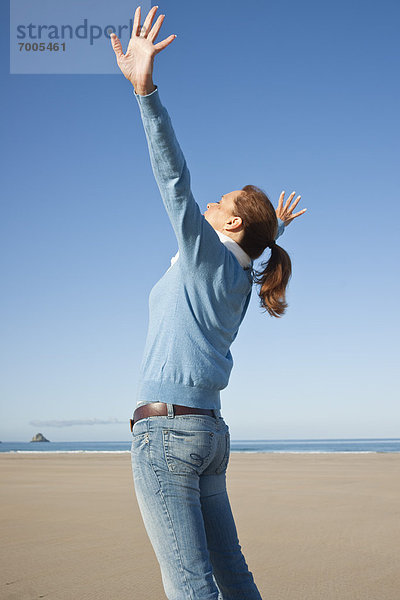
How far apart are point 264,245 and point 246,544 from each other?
359cm

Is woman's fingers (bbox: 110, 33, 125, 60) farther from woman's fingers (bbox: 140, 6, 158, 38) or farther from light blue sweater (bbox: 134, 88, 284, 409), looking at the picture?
light blue sweater (bbox: 134, 88, 284, 409)

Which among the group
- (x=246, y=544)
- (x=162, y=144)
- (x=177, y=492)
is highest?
(x=162, y=144)

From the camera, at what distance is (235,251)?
214 centimetres

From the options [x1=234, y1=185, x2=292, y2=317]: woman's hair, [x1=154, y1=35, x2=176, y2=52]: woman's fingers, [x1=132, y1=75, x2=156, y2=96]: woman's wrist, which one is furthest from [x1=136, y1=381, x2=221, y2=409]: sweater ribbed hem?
[x1=154, y1=35, x2=176, y2=52]: woman's fingers

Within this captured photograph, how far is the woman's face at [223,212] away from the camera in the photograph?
220cm

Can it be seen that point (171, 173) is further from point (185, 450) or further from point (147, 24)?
point (185, 450)

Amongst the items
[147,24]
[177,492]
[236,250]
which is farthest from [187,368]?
[147,24]

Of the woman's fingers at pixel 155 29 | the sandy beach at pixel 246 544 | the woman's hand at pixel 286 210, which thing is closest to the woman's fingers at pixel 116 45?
the woman's fingers at pixel 155 29

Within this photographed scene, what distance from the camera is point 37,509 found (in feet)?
23.2

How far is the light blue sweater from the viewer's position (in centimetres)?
182

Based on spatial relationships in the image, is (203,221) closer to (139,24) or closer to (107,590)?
(139,24)

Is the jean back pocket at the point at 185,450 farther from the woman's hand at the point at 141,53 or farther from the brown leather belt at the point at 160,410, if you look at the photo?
the woman's hand at the point at 141,53

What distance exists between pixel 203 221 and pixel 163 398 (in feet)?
1.91

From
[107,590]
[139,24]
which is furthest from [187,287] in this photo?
[107,590]
